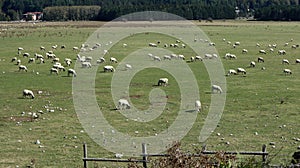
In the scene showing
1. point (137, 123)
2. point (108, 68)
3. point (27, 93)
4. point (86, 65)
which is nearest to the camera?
point (137, 123)

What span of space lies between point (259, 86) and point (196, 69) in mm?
9076

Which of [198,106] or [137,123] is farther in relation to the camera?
[198,106]

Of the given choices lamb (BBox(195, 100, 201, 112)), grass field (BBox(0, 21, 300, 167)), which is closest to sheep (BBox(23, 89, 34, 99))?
grass field (BBox(0, 21, 300, 167))

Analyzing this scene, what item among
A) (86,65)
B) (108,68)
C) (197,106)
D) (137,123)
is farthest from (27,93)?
(86,65)

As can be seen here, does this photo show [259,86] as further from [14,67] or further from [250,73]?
[14,67]

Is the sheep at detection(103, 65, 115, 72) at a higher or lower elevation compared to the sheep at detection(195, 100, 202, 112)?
lower

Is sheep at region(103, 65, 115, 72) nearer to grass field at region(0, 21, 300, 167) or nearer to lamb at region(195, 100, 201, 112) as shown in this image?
grass field at region(0, 21, 300, 167)

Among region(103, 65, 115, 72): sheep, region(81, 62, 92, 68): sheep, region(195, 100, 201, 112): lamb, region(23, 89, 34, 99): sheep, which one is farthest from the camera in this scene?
region(81, 62, 92, 68): sheep

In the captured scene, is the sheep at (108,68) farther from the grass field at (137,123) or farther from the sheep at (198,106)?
the sheep at (198,106)

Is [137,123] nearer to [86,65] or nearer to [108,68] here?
[108,68]

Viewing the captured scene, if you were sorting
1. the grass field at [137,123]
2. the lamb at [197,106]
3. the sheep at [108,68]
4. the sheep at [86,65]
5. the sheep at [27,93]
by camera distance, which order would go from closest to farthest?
the grass field at [137,123], the lamb at [197,106], the sheep at [27,93], the sheep at [108,68], the sheep at [86,65]

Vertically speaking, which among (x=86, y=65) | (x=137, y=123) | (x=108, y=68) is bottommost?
(x=86, y=65)

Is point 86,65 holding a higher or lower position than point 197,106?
lower

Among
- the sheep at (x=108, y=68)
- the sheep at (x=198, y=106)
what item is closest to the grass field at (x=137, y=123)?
the sheep at (x=198, y=106)
